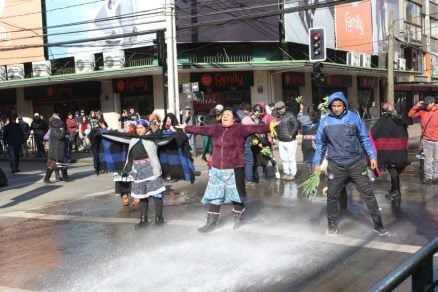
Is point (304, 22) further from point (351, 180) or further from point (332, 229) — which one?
point (332, 229)

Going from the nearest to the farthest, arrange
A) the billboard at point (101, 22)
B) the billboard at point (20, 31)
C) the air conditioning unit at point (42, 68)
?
the billboard at point (101, 22) → the air conditioning unit at point (42, 68) → the billboard at point (20, 31)

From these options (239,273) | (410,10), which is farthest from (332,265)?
(410,10)

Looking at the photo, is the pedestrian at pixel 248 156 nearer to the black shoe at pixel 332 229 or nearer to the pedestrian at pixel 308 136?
the pedestrian at pixel 308 136

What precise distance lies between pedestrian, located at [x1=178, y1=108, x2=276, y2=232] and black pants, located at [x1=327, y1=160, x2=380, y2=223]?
1057 mm

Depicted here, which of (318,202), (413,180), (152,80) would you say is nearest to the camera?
(318,202)

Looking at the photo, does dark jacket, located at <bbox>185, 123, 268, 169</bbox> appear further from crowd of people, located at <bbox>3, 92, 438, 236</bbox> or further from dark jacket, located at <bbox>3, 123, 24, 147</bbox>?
dark jacket, located at <bbox>3, 123, 24, 147</bbox>

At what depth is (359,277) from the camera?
5.20 metres

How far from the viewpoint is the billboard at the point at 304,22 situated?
86.0 ft

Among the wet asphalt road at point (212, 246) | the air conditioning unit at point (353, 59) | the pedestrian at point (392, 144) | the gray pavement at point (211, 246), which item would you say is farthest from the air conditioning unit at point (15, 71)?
the pedestrian at point (392, 144)

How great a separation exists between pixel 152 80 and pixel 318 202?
59.3ft

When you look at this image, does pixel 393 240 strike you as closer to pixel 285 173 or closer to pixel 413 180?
pixel 413 180

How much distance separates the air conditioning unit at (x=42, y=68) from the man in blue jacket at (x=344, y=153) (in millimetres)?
23902

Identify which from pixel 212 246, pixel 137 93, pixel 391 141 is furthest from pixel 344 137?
pixel 137 93

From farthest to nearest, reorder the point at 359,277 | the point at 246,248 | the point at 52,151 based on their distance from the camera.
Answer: the point at 52,151 < the point at 246,248 < the point at 359,277
